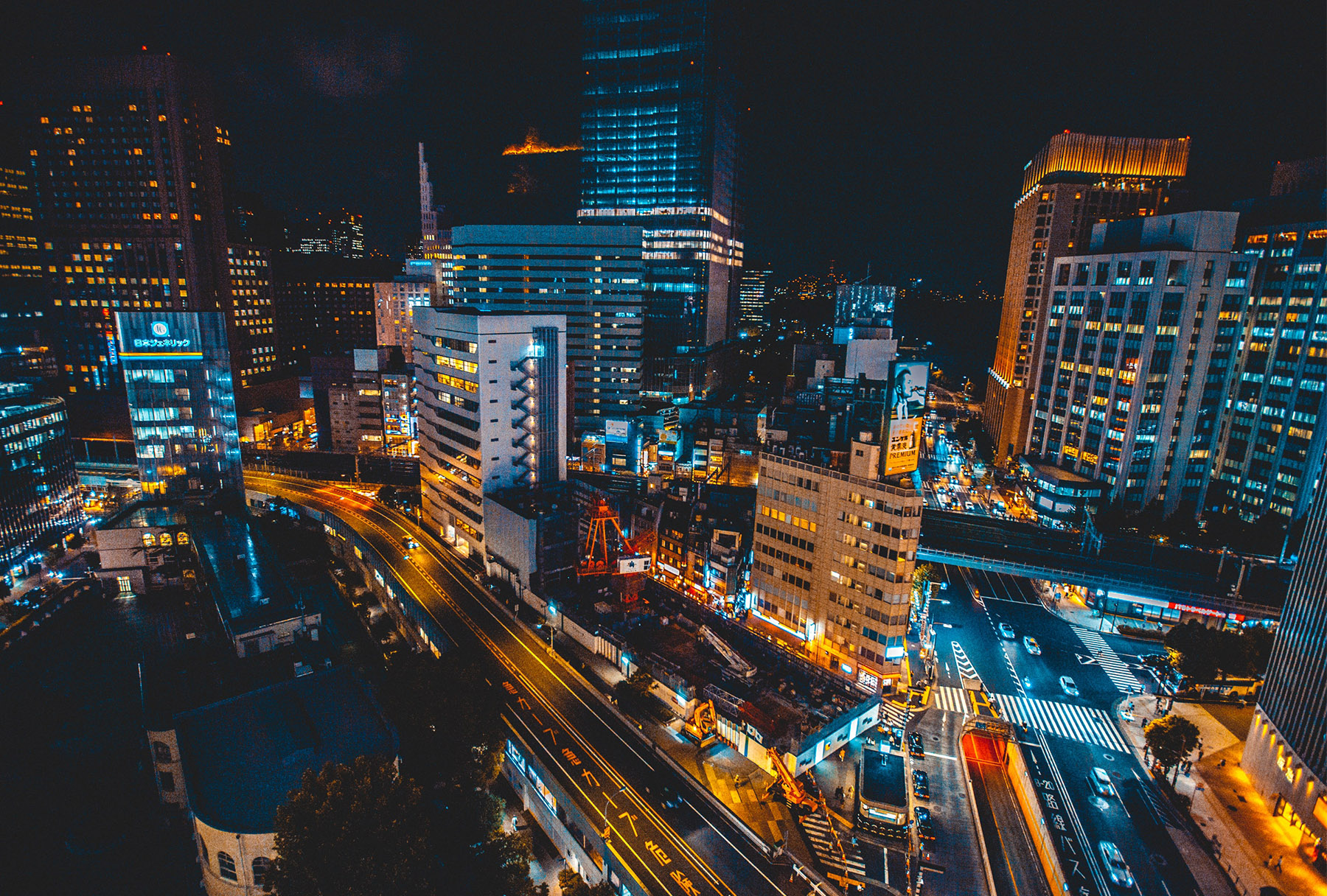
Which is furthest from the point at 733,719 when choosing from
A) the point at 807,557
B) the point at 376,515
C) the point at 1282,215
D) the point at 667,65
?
the point at 667,65

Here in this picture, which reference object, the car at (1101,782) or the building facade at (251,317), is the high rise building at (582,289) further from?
the car at (1101,782)

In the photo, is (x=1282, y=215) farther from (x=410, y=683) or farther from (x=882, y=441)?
(x=410, y=683)

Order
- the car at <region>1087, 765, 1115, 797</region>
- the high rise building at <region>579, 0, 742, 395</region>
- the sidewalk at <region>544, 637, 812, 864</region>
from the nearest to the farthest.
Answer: the sidewalk at <region>544, 637, 812, 864</region>
the car at <region>1087, 765, 1115, 797</region>
the high rise building at <region>579, 0, 742, 395</region>

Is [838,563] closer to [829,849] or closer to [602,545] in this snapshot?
[829,849]

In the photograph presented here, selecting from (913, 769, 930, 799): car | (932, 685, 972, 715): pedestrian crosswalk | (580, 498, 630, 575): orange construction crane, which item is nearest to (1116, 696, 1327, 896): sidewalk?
(932, 685, 972, 715): pedestrian crosswalk

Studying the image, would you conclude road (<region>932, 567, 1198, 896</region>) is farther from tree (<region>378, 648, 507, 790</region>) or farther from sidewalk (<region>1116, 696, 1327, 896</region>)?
tree (<region>378, 648, 507, 790</region>)

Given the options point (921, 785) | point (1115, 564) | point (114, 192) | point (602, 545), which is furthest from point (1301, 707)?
point (114, 192)
